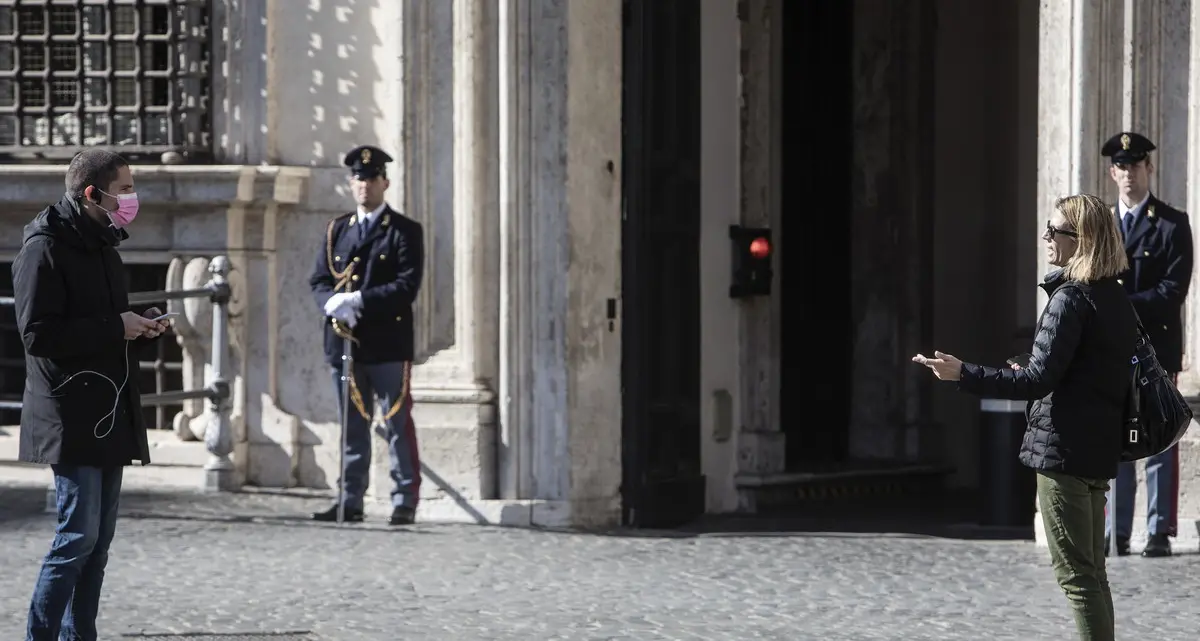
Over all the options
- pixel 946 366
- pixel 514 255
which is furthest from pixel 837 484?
pixel 946 366

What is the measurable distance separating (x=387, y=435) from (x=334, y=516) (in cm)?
48

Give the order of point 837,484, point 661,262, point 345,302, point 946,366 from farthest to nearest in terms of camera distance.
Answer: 1. point 837,484
2. point 661,262
3. point 345,302
4. point 946,366

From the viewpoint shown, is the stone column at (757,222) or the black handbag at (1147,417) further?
the stone column at (757,222)

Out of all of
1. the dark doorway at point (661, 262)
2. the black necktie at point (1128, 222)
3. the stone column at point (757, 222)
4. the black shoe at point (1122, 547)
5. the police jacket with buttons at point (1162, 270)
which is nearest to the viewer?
the police jacket with buttons at point (1162, 270)

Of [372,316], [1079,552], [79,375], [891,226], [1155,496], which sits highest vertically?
[891,226]

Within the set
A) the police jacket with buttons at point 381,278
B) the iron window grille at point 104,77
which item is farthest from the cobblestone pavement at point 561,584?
the iron window grille at point 104,77

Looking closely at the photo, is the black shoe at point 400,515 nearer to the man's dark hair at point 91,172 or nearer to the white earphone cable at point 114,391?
the white earphone cable at point 114,391

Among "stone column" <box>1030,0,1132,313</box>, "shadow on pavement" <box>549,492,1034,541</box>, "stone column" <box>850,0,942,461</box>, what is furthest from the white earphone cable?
"stone column" <box>850,0,942,461</box>

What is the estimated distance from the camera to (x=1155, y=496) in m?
10.2

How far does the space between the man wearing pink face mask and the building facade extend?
14.5 ft

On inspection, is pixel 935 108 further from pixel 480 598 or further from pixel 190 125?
pixel 480 598

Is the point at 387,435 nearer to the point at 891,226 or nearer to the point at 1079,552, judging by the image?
the point at 891,226

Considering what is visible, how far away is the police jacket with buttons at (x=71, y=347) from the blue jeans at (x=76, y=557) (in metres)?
0.08

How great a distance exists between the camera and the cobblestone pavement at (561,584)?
26.6ft
